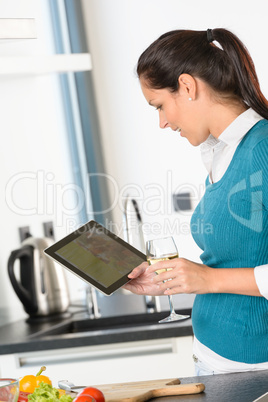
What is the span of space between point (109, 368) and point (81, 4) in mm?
2064

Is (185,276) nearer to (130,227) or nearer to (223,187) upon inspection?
(223,187)

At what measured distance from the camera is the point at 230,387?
1.27m

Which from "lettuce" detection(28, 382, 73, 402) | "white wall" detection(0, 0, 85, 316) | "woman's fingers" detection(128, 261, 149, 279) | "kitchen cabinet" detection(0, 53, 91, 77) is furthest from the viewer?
"white wall" detection(0, 0, 85, 316)

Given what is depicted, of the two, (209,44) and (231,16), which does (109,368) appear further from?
(231,16)

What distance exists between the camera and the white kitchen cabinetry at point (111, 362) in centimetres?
217

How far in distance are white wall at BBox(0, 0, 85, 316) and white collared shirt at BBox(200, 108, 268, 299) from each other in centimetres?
144

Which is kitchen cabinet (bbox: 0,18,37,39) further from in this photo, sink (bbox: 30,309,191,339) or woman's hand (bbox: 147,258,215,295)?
sink (bbox: 30,309,191,339)

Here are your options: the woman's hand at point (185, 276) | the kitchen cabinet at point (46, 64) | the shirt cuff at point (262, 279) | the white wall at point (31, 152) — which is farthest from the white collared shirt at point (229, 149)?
the white wall at point (31, 152)

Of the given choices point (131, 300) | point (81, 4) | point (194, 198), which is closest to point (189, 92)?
point (131, 300)

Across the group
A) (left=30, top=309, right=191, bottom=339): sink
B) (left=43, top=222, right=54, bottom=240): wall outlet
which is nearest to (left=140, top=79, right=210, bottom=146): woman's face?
(left=30, top=309, right=191, bottom=339): sink

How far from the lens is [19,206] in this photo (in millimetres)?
2939

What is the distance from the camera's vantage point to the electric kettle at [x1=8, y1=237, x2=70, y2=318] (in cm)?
263

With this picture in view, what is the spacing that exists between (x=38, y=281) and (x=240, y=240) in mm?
1409

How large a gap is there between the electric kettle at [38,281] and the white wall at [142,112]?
0.78 meters
